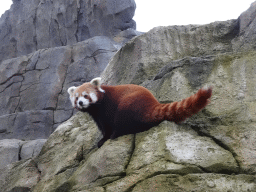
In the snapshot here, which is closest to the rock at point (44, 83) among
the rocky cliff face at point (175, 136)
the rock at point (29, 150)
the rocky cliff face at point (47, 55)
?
the rocky cliff face at point (47, 55)

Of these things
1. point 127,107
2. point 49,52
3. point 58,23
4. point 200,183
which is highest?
point 58,23

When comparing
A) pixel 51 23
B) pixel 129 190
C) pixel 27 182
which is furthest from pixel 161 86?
pixel 51 23

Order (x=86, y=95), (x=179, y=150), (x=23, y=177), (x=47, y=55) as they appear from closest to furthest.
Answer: (x=179, y=150) < (x=86, y=95) < (x=23, y=177) < (x=47, y=55)

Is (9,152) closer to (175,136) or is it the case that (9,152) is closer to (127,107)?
(127,107)

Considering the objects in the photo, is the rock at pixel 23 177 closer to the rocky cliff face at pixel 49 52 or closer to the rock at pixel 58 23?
the rocky cliff face at pixel 49 52

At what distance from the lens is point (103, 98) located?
10.7 ft

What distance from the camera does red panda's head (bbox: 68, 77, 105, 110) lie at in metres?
3.15

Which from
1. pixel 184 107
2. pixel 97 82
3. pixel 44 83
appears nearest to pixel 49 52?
pixel 44 83

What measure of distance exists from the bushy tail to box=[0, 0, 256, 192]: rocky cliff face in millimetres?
90

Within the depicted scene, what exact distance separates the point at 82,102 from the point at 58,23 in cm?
1035

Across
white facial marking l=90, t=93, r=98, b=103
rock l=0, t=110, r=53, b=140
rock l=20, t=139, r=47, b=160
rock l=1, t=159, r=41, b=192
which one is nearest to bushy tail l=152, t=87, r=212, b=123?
white facial marking l=90, t=93, r=98, b=103

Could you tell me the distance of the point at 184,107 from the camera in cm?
269

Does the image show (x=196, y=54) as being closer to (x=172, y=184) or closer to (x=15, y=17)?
(x=172, y=184)

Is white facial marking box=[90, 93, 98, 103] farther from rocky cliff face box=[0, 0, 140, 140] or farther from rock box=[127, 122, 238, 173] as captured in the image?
rocky cliff face box=[0, 0, 140, 140]
